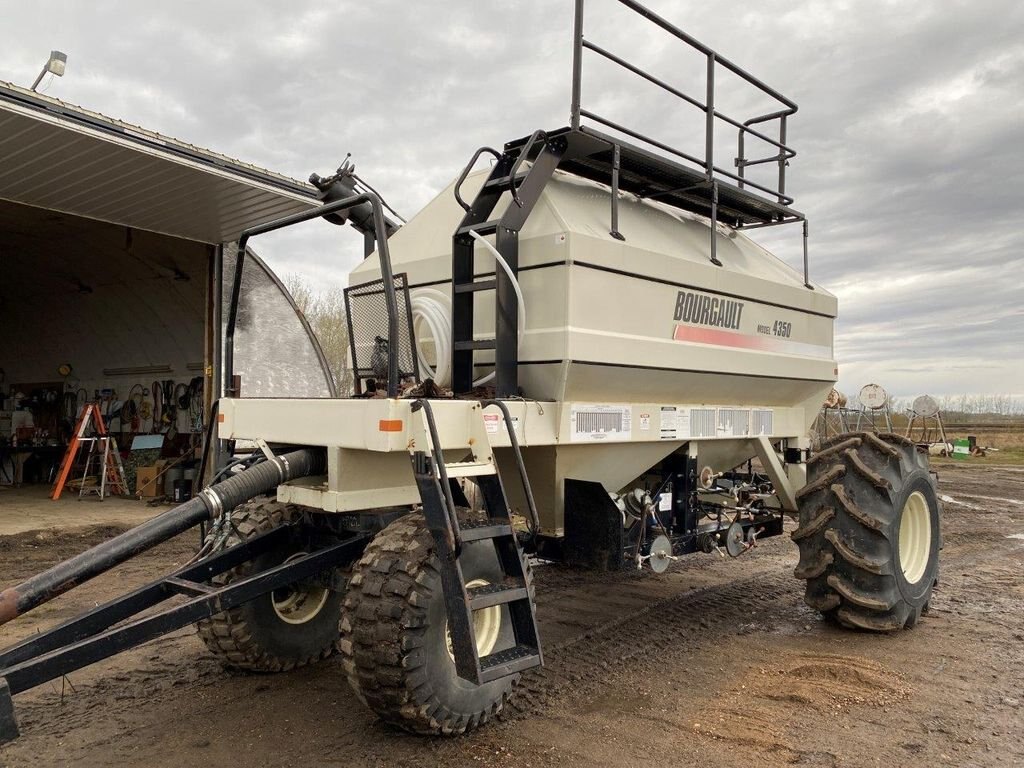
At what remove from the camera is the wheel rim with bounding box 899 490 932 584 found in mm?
5930

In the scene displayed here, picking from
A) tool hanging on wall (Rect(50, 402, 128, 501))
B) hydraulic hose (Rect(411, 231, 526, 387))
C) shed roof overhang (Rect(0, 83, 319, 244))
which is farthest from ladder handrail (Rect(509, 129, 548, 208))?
tool hanging on wall (Rect(50, 402, 128, 501))

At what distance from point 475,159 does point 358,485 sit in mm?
2031

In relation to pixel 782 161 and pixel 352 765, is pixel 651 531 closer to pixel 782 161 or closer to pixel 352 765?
pixel 352 765

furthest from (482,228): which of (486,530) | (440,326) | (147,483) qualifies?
(147,483)

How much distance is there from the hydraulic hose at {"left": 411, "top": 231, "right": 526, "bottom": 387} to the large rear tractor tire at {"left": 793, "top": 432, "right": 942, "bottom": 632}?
2482 mm

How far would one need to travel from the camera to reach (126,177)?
920 cm

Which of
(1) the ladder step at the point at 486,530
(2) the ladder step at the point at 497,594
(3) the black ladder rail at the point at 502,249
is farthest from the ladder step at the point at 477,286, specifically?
(2) the ladder step at the point at 497,594

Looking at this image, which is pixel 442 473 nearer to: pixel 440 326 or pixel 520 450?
pixel 520 450

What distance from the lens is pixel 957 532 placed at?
10352mm

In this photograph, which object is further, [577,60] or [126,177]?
[126,177]

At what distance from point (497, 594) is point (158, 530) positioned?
4.73ft

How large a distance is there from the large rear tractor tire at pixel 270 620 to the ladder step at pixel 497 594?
1191 mm

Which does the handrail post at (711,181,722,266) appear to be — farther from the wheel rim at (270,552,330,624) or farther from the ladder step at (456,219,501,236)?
the wheel rim at (270,552,330,624)

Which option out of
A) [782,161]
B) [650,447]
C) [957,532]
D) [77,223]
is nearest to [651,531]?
Result: [650,447]
